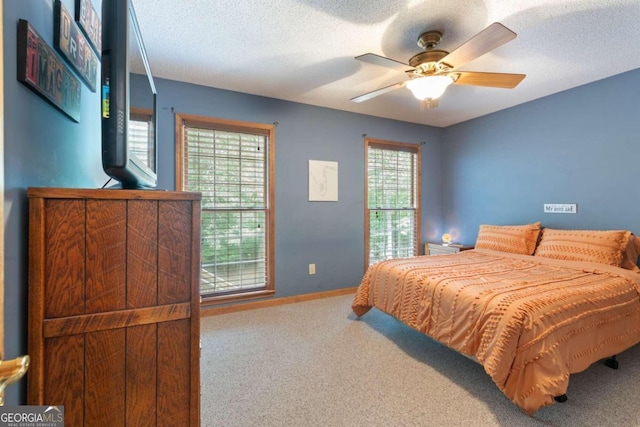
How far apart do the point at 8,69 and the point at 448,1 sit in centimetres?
214

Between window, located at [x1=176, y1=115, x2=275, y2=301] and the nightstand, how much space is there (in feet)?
7.87

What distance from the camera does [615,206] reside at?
2.84 meters

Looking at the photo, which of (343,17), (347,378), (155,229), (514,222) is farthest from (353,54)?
(514,222)

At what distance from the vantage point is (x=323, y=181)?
371 cm

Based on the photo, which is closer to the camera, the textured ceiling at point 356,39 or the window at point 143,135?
the window at point 143,135

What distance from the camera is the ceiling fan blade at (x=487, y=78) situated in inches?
83.1

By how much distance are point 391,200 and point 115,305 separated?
12.8 ft

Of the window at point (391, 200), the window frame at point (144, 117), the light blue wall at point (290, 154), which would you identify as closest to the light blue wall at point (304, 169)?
the light blue wall at point (290, 154)

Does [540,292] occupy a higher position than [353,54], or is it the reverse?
[353,54]

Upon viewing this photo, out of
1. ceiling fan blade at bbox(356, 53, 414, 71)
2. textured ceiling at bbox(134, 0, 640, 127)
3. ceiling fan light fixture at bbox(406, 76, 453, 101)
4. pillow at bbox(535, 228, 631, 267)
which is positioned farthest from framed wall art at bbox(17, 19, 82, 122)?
pillow at bbox(535, 228, 631, 267)

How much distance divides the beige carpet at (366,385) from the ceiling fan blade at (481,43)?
→ 84.1 inches

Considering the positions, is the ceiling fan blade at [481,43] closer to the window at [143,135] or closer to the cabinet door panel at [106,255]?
the window at [143,135]

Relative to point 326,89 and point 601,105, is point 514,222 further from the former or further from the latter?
point 326,89

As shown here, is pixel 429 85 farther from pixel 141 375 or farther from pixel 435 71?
pixel 141 375
